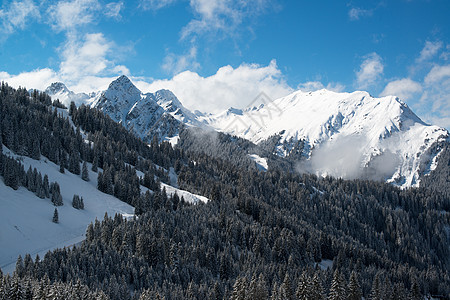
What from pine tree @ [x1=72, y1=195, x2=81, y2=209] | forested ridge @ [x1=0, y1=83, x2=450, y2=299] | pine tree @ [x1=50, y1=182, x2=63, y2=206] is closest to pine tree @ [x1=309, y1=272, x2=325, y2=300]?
forested ridge @ [x1=0, y1=83, x2=450, y2=299]

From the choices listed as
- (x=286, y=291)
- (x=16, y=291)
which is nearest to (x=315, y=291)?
(x=286, y=291)

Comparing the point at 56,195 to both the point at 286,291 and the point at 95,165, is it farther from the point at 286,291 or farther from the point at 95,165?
the point at 286,291

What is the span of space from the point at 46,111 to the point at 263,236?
12825 centimetres

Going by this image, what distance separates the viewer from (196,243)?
8825cm

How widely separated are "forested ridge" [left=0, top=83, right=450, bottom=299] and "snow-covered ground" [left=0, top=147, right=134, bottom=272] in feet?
19.5

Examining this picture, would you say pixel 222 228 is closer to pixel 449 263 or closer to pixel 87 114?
pixel 87 114

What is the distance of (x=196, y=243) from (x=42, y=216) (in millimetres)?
39656

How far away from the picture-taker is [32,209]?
8706 centimetres

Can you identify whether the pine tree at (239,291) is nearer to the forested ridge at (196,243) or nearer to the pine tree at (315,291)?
the forested ridge at (196,243)

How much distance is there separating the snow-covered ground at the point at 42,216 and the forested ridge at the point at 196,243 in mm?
5930

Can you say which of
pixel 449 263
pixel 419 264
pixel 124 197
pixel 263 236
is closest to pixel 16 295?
pixel 263 236

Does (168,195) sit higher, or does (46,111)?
(46,111)

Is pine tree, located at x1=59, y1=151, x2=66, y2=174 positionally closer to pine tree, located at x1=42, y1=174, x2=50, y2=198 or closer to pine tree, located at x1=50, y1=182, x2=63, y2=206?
pine tree, located at x1=42, y1=174, x2=50, y2=198

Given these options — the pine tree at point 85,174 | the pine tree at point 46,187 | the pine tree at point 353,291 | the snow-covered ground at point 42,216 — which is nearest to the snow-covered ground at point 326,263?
the pine tree at point 353,291
